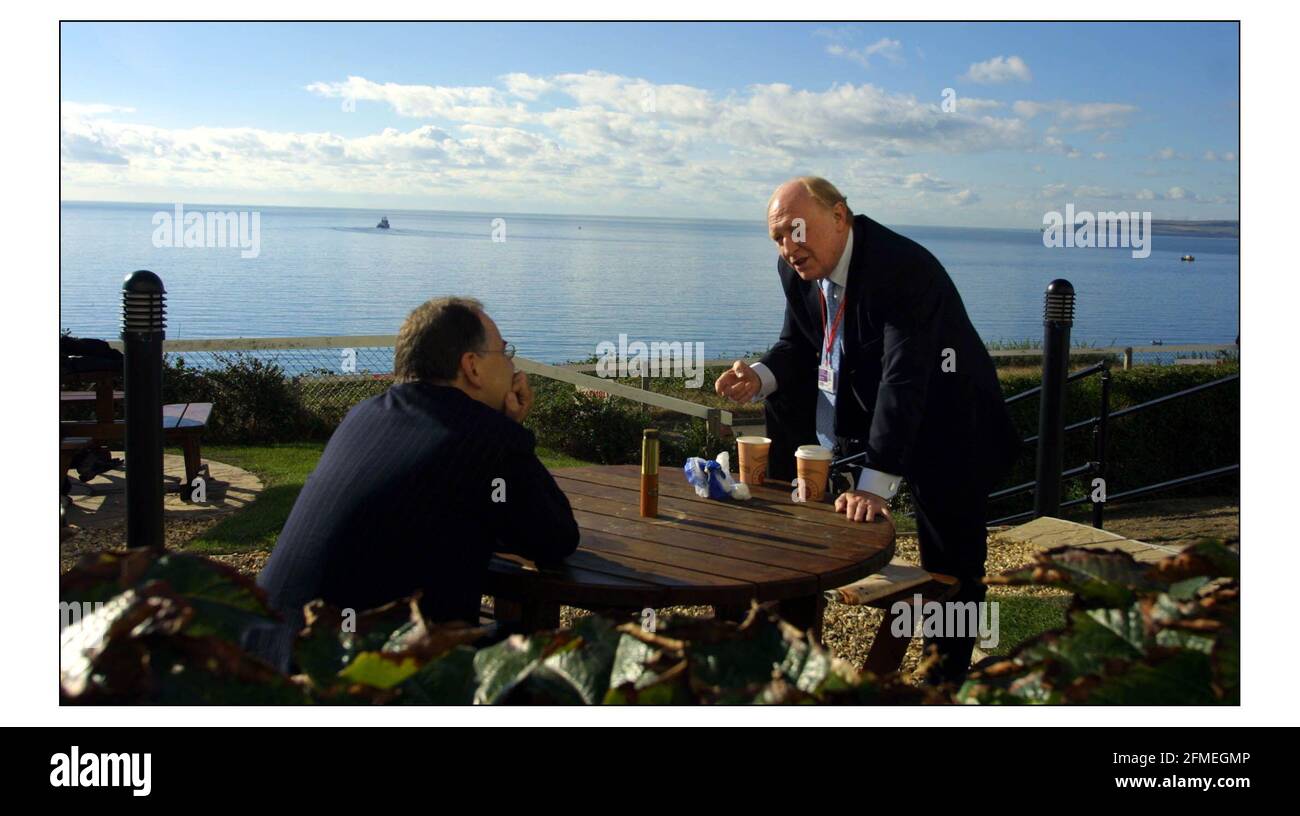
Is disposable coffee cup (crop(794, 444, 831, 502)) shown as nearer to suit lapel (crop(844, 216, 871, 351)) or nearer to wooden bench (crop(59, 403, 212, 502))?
suit lapel (crop(844, 216, 871, 351))

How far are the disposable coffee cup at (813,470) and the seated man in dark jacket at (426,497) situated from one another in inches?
41.2

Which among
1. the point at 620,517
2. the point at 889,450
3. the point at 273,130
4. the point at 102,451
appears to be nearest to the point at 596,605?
the point at 620,517

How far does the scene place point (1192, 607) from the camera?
0.94 m

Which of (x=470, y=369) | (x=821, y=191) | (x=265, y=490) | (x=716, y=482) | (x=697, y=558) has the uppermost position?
(x=821, y=191)

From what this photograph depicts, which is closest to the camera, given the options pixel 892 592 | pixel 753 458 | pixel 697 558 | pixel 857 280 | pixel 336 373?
pixel 697 558

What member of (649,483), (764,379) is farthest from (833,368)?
(649,483)

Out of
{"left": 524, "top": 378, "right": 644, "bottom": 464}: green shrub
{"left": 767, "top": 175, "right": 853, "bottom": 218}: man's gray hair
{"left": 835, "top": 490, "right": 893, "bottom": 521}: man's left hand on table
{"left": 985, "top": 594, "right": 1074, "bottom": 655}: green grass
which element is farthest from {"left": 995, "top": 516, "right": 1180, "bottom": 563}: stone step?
{"left": 524, "top": 378, "right": 644, "bottom": 464}: green shrub

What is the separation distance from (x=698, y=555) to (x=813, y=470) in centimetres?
77

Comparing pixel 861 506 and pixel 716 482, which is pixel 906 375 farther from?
pixel 716 482

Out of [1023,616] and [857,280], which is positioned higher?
[857,280]

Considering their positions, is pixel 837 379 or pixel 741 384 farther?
pixel 741 384

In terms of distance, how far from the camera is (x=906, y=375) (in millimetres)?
3301
